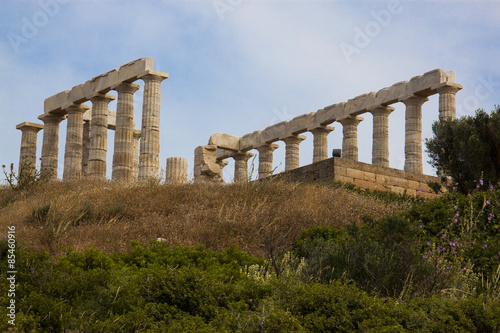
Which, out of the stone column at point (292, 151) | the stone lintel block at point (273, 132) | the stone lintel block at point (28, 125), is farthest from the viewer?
the stone lintel block at point (28, 125)

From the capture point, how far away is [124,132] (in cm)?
2598

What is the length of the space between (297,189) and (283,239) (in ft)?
12.8

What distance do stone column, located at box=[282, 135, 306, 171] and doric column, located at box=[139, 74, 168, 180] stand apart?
783cm

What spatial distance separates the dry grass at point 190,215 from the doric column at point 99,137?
1217cm

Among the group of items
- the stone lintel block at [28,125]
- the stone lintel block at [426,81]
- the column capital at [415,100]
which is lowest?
the stone lintel block at [28,125]

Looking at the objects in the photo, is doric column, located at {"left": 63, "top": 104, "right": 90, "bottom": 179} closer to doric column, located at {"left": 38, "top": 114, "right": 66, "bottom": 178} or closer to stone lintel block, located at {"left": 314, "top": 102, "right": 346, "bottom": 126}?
doric column, located at {"left": 38, "top": 114, "right": 66, "bottom": 178}

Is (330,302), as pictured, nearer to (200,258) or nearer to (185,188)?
(200,258)

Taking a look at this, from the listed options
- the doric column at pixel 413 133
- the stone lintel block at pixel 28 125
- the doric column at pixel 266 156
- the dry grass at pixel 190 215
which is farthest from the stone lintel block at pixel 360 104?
the stone lintel block at pixel 28 125

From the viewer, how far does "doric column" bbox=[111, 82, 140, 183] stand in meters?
25.8

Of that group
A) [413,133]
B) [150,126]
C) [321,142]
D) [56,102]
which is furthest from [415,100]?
[56,102]

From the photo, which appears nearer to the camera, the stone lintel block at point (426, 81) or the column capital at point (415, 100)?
the stone lintel block at point (426, 81)

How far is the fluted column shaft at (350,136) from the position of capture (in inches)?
1060

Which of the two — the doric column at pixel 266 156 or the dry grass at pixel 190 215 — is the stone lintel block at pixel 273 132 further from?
the dry grass at pixel 190 215

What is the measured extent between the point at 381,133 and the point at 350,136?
1.91 meters
